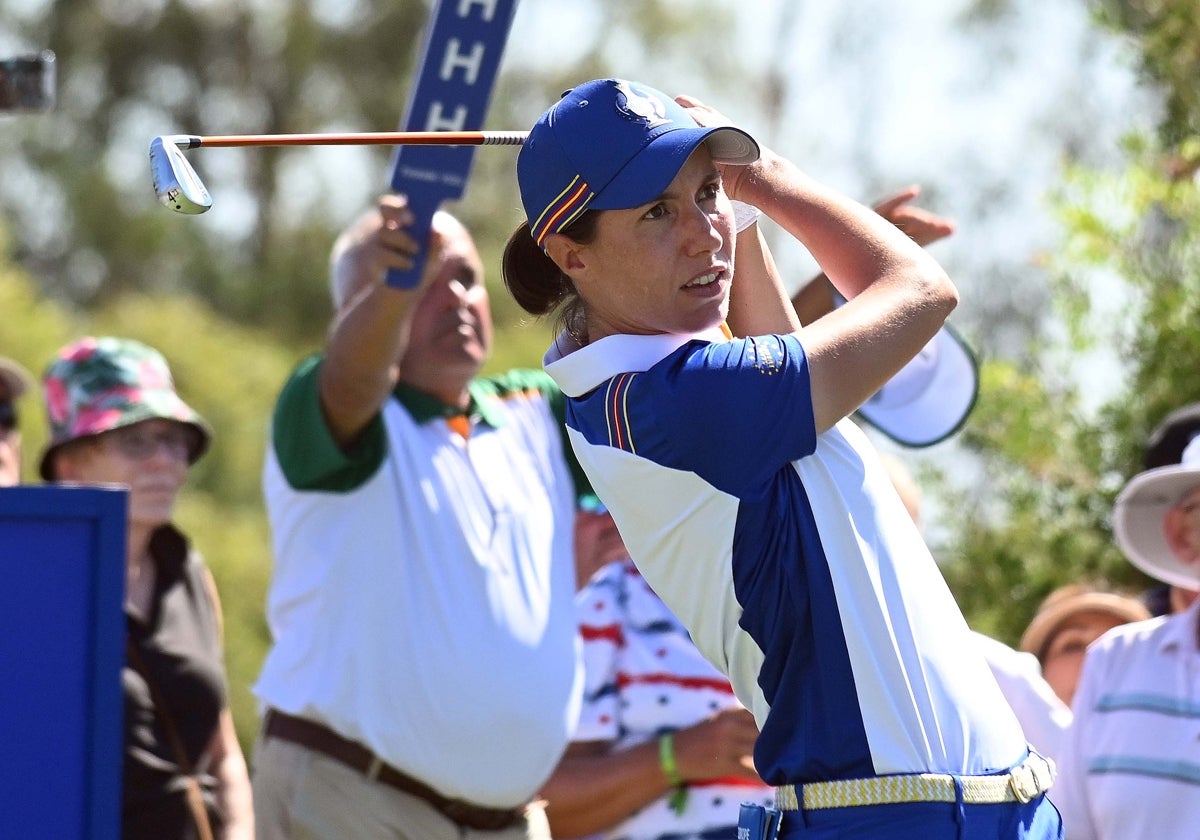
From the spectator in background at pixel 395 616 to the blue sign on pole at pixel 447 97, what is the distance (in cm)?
5

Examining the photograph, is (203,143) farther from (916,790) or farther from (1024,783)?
(1024,783)

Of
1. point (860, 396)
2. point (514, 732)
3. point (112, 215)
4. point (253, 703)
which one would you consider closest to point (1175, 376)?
point (514, 732)

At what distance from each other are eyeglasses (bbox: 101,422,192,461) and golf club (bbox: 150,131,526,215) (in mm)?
1964

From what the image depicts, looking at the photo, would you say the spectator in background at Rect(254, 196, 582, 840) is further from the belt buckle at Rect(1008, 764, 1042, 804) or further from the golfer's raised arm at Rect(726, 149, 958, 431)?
the belt buckle at Rect(1008, 764, 1042, 804)

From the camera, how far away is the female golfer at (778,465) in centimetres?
272

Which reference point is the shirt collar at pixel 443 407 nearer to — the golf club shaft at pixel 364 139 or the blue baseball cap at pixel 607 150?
the golf club shaft at pixel 364 139

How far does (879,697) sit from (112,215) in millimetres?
14776

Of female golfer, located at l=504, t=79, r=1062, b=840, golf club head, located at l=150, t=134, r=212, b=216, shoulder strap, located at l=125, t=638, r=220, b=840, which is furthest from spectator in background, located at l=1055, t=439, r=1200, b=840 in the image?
golf club head, located at l=150, t=134, r=212, b=216

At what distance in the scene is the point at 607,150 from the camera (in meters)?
2.81

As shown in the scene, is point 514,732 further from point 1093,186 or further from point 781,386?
point 1093,186

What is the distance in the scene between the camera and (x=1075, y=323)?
→ 6555mm

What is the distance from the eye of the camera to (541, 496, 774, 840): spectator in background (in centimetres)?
471

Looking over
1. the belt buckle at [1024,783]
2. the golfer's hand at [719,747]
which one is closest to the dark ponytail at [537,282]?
the belt buckle at [1024,783]

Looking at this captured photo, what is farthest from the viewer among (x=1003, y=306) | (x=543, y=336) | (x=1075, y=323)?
(x=1003, y=306)
